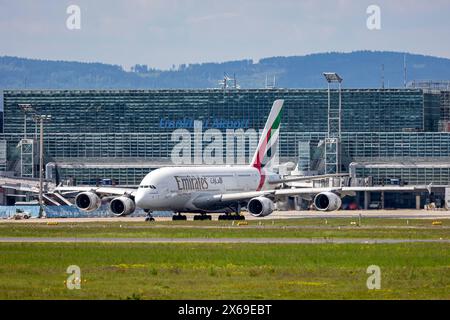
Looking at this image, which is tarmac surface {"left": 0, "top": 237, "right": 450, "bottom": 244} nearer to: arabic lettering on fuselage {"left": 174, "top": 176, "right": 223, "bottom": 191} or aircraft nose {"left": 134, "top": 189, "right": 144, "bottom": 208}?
aircraft nose {"left": 134, "top": 189, "right": 144, "bottom": 208}

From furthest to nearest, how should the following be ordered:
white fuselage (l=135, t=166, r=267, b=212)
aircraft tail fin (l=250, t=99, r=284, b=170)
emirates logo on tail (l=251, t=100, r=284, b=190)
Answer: aircraft tail fin (l=250, t=99, r=284, b=170)
emirates logo on tail (l=251, t=100, r=284, b=190)
white fuselage (l=135, t=166, r=267, b=212)

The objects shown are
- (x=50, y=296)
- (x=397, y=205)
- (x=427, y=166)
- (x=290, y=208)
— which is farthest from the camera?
(x=427, y=166)

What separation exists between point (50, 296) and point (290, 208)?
345 ft

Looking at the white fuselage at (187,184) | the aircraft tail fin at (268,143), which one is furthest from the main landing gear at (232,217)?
the aircraft tail fin at (268,143)

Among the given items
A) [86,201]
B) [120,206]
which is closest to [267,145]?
[120,206]

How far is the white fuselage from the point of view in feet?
333

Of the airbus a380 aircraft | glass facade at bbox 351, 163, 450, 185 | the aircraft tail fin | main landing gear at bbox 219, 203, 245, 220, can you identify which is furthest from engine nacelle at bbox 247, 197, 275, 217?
glass facade at bbox 351, 163, 450, 185

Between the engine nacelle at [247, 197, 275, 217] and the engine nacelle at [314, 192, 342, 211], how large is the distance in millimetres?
4413

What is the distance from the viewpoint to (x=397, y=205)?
162m

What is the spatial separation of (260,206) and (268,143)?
13888 mm

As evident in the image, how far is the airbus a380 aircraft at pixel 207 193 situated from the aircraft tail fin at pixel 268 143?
0.09 m

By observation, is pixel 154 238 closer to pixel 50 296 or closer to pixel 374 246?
pixel 374 246

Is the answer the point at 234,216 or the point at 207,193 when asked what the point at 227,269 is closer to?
the point at 207,193

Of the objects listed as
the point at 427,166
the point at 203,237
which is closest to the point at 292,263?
the point at 203,237
